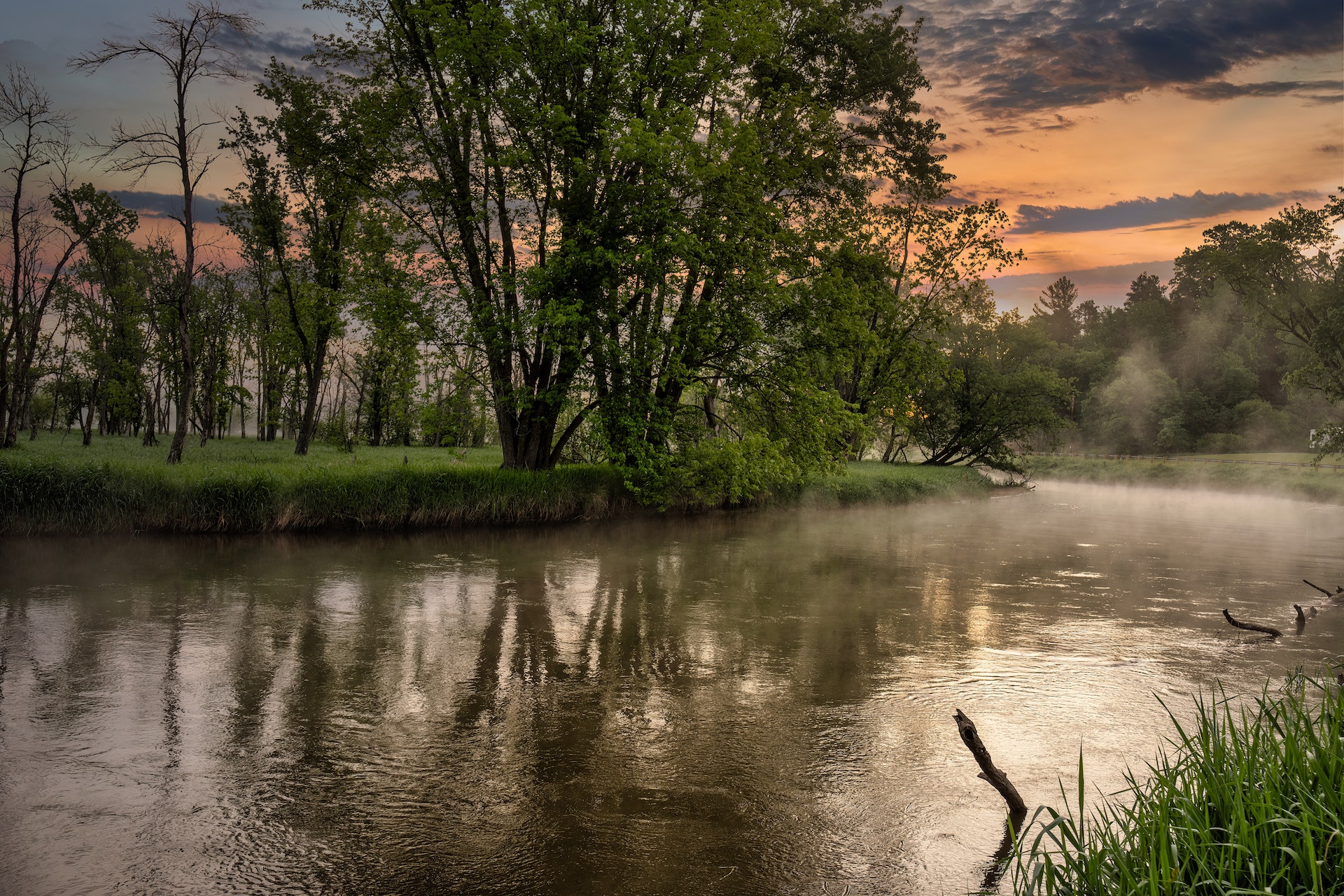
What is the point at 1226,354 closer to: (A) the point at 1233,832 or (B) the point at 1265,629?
(B) the point at 1265,629

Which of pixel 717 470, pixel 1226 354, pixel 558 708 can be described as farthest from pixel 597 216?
pixel 1226 354

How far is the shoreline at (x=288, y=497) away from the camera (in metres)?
14.6

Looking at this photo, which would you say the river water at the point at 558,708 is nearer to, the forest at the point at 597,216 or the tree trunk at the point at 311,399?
the forest at the point at 597,216

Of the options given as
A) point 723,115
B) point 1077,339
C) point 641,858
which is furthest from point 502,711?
point 1077,339

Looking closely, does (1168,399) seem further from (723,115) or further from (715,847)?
(715,847)

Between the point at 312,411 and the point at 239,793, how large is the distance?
27.8 metres

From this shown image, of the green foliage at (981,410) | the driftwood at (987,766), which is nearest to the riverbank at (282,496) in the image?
the driftwood at (987,766)

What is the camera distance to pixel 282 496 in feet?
52.6

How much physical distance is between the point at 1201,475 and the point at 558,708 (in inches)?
1925

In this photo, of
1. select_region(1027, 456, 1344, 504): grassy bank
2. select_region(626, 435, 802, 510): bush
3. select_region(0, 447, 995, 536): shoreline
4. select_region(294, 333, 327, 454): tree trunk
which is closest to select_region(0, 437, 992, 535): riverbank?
select_region(0, 447, 995, 536): shoreline

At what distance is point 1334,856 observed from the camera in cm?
287

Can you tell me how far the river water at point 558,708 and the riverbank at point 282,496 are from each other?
0.66 m

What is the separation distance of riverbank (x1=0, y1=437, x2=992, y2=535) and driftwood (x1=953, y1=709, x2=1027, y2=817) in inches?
592

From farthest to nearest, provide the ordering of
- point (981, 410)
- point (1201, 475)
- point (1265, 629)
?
point (1201, 475) < point (981, 410) < point (1265, 629)
